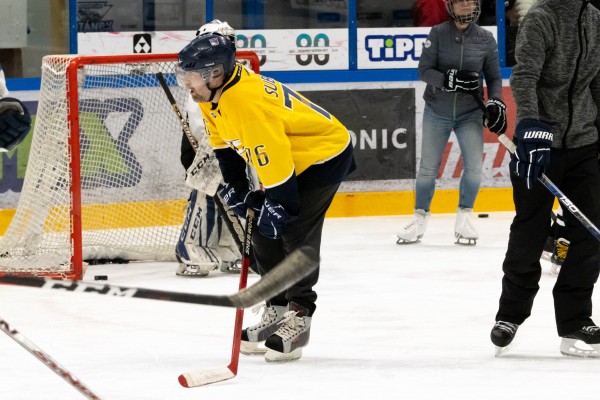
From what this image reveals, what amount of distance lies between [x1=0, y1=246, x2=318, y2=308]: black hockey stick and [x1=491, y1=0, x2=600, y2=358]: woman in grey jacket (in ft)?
5.34

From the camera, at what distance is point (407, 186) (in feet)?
25.5

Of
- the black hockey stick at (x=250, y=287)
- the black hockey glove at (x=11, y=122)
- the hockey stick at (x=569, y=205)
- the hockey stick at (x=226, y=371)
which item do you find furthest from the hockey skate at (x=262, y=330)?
the black hockey stick at (x=250, y=287)

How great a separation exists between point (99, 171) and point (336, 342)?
95.1 inches

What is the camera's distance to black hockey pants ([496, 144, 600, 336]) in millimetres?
3842

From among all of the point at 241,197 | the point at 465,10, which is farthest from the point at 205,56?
the point at 465,10

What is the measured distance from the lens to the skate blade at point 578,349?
391 cm

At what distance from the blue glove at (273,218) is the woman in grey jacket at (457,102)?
2.73m

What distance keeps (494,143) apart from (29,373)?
15.0 feet

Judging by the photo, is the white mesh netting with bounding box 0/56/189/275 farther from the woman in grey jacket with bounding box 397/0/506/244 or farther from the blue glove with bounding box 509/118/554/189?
the blue glove with bounding box 509/118/554/189

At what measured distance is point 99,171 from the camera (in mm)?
6348

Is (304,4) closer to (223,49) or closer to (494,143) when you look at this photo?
(494,143)

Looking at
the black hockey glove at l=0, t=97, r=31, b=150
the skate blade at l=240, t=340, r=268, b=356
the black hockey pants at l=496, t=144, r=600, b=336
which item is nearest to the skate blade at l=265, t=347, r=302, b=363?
the skate blade at l=240, t=340, r=268, b=356

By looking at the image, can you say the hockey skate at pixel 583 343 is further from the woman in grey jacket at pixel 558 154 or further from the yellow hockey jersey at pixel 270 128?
the yellow hockey jersey at pixel 270 128

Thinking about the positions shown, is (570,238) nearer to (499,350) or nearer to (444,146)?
(499,350)
